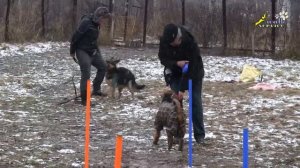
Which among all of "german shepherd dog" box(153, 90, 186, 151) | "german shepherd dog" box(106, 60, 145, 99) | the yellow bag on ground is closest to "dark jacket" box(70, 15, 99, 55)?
"german shepherd dog" box(106, 60, 145, 99)

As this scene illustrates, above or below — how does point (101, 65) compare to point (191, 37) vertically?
below

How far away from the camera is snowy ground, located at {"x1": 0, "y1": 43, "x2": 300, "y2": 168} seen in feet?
21.5

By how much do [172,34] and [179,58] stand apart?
385mm

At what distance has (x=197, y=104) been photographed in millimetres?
7133

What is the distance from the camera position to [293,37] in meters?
18.3

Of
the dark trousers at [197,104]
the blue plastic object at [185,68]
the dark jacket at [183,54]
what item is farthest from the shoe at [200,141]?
the blue plastic object at [185,68]

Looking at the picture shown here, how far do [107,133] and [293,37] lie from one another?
1196 cm

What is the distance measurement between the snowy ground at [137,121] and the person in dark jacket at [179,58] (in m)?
0.83

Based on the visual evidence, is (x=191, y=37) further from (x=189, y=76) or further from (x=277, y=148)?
(x=277, y=148)

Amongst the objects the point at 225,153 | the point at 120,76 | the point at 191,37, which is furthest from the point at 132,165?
the point at 120,76

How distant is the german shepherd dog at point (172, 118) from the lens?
6.66 m

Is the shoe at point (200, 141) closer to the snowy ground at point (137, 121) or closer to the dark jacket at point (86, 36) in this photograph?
the snowy ground at point (137, 121)

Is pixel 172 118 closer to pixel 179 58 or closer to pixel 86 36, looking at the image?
pixel 179 58

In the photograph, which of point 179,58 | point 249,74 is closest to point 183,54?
point 179,58
